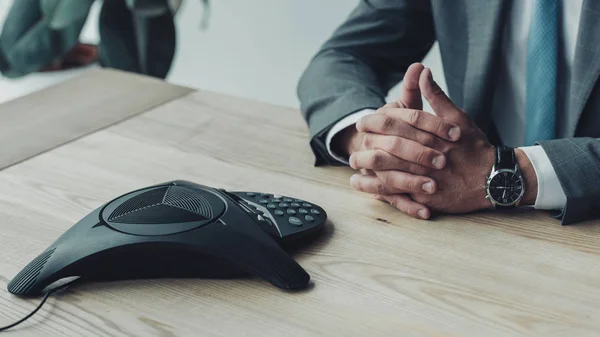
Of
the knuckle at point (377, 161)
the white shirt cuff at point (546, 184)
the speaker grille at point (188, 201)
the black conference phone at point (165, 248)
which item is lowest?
the black conference phone at point (165, 248)

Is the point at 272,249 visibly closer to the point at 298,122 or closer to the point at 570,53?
the point at 298,122

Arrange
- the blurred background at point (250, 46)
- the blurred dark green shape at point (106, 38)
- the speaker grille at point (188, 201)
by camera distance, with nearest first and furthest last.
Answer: the speaker grille at point (188, 201) < the blurred dark green shape at point (106, 38) < the blurred background at point (250, 46)

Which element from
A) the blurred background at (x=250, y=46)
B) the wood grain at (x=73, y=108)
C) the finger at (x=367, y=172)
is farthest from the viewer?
the blurred background at (x=250, y=46)

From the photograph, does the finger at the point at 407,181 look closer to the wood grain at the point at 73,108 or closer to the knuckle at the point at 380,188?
the knuckle at the point at 380,188

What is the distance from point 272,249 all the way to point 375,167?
272mm

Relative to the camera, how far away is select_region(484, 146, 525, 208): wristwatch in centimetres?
89

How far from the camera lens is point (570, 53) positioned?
1179 mm

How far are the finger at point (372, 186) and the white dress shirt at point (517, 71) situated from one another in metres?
0.10

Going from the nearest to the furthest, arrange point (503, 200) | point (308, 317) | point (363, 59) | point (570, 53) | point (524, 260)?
point (308, 317) → point (524, 260) → point (503, 200) → point (570, 53) → point (363, 59)

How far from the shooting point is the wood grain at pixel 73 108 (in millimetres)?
1108

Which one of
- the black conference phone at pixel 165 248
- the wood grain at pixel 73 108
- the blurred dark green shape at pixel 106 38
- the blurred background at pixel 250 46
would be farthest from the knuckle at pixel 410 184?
the blurred background at pixel 250 46

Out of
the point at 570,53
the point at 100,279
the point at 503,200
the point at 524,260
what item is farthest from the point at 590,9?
the point at 100,279

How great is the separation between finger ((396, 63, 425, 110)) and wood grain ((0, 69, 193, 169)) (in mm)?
477

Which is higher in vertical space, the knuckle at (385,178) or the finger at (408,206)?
the knuckle at (385,178)
